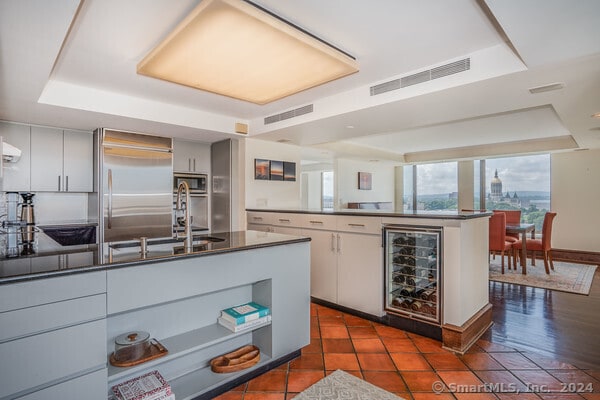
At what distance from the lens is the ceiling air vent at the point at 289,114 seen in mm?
3602

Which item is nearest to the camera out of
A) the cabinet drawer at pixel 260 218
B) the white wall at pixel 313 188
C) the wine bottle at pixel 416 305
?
the wine bottle at pixel 416 305

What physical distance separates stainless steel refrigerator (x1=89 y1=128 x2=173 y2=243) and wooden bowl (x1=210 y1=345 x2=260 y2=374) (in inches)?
103

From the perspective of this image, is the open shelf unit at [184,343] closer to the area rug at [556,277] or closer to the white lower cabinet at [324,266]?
the white lower cabinet at [324,266]

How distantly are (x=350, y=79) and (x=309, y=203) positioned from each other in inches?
317

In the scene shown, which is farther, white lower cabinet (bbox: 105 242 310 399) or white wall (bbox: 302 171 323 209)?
white wall (bbox: 302 171 323 209)

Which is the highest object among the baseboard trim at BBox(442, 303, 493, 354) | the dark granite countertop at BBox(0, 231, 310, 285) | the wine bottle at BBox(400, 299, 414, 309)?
the dark granite countertop at BBox(0, 231, 310, 285)

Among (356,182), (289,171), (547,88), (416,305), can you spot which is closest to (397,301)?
(416,305)

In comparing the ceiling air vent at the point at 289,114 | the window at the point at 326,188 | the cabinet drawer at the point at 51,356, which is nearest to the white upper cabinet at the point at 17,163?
the ceiling air vent at the point at 289,114

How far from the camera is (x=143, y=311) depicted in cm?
174

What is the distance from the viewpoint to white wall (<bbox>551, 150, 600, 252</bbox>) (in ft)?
20.0

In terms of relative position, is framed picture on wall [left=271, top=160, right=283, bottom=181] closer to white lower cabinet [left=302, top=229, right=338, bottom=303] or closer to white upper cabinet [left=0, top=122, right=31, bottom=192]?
white lower cabinet [left=302, top=229, right=338, bottom=303]

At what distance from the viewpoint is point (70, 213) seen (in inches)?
158

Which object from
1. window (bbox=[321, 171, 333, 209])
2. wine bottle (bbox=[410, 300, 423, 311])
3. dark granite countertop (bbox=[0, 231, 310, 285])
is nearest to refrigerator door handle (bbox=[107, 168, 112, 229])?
dark granite countertop (bbox=[0, 231, 310, 285])

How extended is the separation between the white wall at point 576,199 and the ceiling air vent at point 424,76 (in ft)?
18.9
